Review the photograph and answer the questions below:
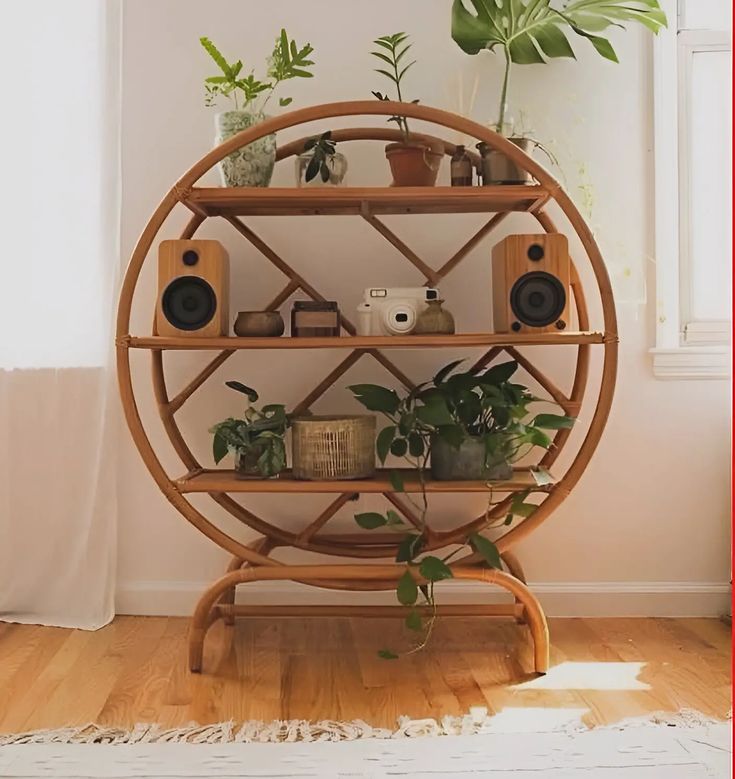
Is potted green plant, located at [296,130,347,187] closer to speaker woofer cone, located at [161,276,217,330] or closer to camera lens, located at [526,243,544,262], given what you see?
speaker woofer cone, located at [161,276,217,330]

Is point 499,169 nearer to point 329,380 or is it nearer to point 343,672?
point 329,380

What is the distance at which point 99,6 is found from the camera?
250 cm

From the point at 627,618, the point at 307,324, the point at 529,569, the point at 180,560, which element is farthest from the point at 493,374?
the point at 180,560

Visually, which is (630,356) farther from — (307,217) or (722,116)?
(307,217)

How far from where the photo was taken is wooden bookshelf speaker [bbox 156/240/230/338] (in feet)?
7.09

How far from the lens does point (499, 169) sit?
7.22ft

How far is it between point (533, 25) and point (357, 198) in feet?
2.16

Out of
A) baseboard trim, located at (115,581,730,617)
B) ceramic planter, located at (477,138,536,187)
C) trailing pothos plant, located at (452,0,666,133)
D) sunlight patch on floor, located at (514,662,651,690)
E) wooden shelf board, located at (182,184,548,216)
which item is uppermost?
trailing pothos plant, located at (452,0,666,133)

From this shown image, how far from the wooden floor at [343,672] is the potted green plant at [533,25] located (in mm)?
1175

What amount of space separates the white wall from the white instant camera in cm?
32

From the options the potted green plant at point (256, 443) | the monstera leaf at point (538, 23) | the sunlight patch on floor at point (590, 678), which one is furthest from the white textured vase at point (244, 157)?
the sunlight patch on floor at point (590, 678)

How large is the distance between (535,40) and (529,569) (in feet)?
4.46

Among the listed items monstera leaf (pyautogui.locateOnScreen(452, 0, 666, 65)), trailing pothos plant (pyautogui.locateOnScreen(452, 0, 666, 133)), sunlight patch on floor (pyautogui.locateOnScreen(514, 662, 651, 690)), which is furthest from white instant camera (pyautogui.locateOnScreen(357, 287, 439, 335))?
sunlight patch on floor (pyautogui.locateOnScreen(514, 662, 651, 690))

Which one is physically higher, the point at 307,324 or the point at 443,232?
the point at 443,232
